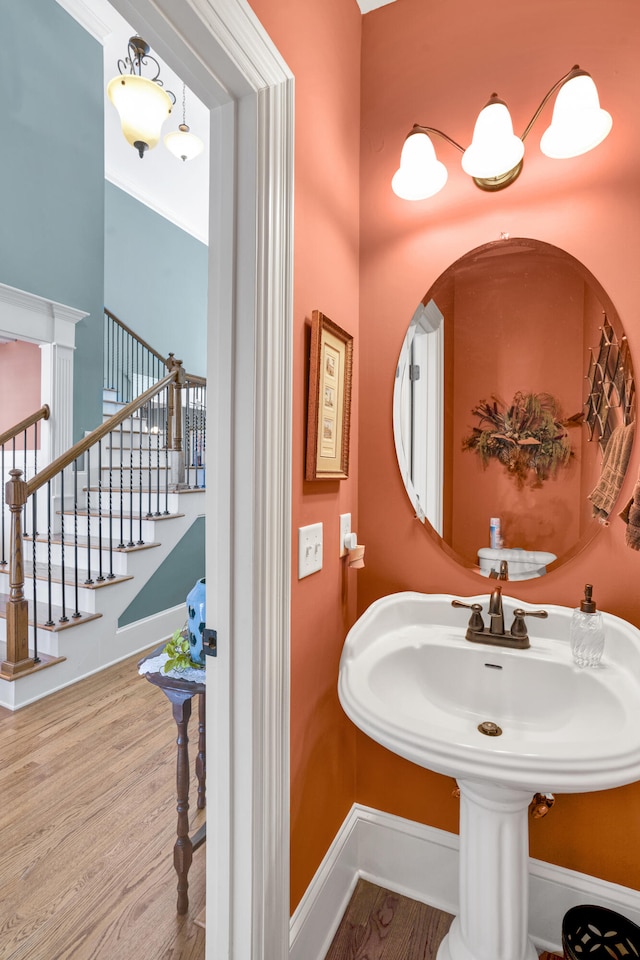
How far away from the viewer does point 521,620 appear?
1.34 meters

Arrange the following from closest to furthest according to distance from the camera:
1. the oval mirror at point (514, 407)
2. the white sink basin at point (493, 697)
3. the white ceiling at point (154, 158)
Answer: the white sink basin at point (493, 697) → the oval mirror at point (514, 407) → the white ceiling at point (154, 158)

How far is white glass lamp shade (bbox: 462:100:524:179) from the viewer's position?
125 cm

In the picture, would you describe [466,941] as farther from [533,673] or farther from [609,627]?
[609,627]

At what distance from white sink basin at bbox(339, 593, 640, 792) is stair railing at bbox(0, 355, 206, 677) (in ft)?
7.08

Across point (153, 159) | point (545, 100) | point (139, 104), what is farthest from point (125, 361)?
→ point (545, 100)

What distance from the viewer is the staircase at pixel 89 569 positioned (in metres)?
2.82

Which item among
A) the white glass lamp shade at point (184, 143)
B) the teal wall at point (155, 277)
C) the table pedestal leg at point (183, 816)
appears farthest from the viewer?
the teal wall at point (155, 277)

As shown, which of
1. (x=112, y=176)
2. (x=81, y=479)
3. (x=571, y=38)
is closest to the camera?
(x=571, y=38)

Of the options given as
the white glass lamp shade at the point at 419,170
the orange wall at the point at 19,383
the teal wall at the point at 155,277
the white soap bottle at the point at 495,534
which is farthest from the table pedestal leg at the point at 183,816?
the teal wall at the point at 155,277

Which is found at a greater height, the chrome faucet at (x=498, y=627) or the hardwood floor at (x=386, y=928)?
the chrome faucet at (x=498, y=627)

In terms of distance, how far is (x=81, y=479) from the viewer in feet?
15.3

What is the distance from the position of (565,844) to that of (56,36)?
Answer: 617 cm

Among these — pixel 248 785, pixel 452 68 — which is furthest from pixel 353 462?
pixel 452 68

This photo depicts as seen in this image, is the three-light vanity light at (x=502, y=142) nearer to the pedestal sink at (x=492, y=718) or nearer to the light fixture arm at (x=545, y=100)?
the light fixture arm at (x=545, y=100)
